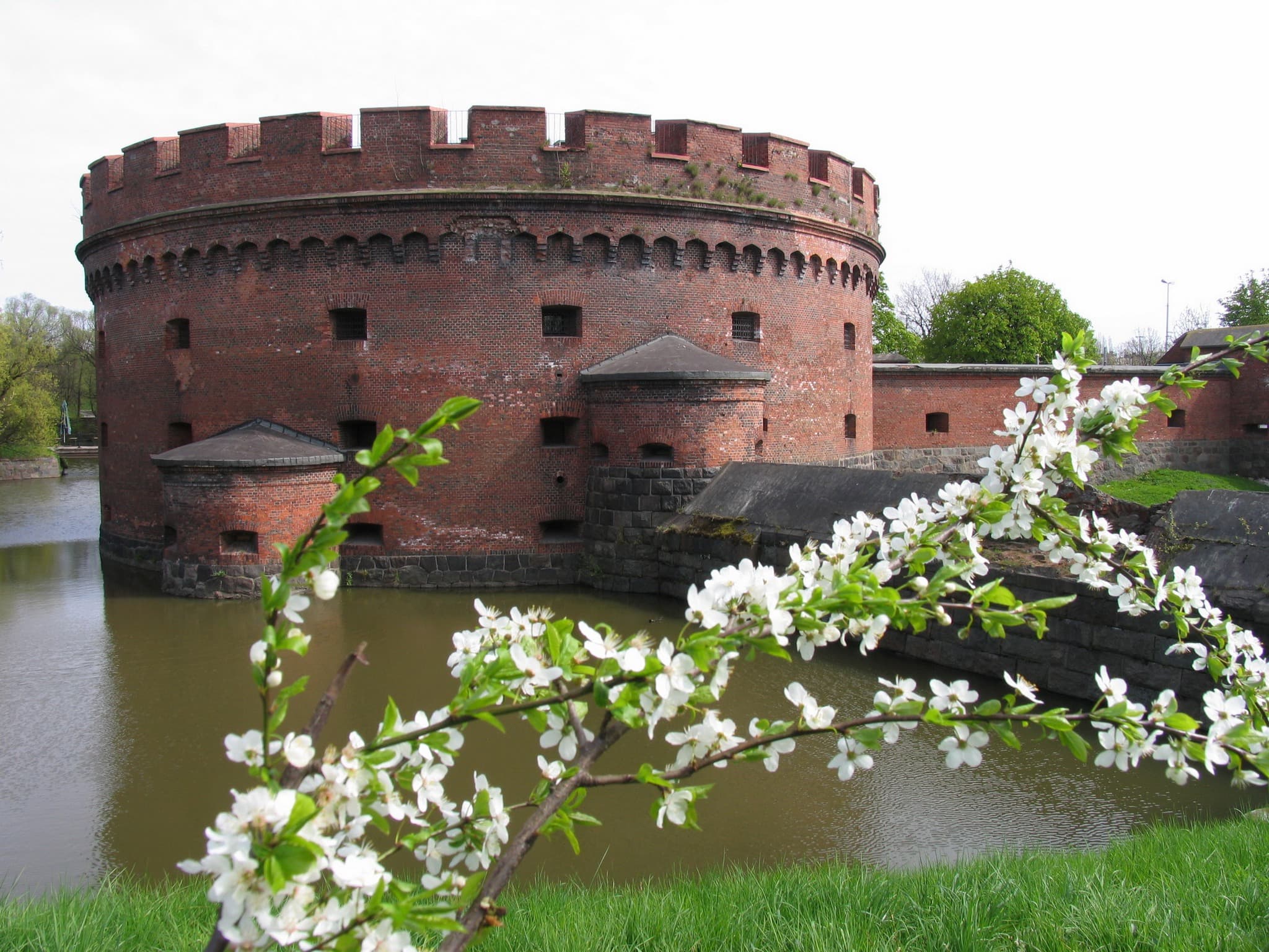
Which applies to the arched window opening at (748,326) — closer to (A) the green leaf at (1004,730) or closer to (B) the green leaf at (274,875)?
(A) the green leaf at (1004,730)

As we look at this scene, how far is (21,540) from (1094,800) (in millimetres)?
19574

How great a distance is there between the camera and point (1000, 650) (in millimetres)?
8578

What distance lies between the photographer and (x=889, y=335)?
3872 centimetres

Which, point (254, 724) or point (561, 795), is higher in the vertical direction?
point (561, 795)

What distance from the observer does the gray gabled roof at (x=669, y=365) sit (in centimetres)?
1281

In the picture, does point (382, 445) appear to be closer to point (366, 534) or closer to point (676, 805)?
point (676, 805)

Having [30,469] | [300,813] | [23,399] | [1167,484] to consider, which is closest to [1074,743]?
[300,813]

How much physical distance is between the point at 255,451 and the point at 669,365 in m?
5.79

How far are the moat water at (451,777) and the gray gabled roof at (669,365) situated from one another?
3.58m

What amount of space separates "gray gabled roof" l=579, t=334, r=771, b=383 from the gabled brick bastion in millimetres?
40

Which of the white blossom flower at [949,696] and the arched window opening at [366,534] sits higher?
the white blossom flower at [949,696]

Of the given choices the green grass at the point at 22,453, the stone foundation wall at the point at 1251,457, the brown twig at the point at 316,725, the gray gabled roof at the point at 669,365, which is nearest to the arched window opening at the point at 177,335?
the gray gabled roof at the point at 669,365

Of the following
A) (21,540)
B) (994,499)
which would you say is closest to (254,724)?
(994,499)

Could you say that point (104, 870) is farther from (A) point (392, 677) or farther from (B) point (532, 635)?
(B) point (532, 635)
